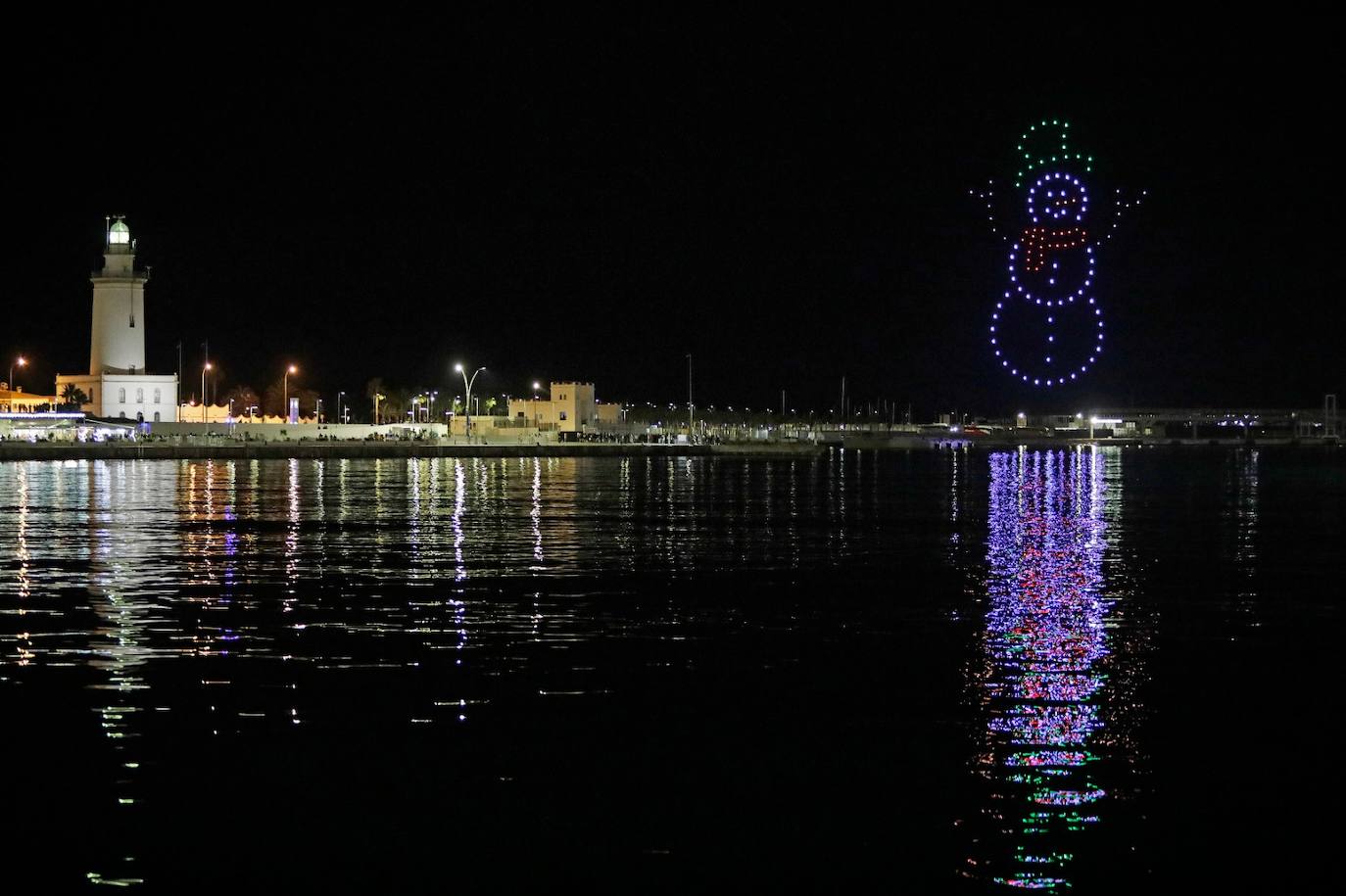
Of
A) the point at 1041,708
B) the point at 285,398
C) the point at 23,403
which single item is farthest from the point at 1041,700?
the point at 285,398

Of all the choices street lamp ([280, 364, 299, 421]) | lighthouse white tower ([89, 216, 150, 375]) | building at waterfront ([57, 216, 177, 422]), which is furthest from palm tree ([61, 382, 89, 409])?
street lamp ([280, 364, 299, 421])

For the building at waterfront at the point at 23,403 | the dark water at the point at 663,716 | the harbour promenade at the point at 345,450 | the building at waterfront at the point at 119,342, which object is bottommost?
the dark water at the point at 663,716

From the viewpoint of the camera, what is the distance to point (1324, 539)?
2870 cm

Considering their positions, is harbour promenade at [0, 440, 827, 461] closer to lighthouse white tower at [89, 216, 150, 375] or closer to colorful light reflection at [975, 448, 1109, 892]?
lighthouse white tower at [89, 216, 150, 375]

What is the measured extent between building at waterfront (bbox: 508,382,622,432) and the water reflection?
84.1 m

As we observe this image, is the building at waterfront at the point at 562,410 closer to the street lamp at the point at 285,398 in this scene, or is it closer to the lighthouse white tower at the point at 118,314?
the street lamp at the point at 285,398

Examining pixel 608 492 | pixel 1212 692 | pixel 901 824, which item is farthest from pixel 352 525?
pixel 901 824

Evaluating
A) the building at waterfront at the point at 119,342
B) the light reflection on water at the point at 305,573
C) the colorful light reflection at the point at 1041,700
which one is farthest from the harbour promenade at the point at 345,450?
the colorful light reflection at the point at 1041,700

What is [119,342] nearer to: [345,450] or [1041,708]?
[345,450]

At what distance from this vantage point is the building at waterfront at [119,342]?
258ft

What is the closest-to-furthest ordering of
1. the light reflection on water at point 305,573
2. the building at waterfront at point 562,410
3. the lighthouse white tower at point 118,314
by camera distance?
the light reflection on water at point 305,573 → the lighthouse white tower at point 118,314 → the building at waterfront at point 562,410

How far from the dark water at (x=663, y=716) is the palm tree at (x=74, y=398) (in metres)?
58.5

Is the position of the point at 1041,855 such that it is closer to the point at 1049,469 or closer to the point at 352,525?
the point at 352,525

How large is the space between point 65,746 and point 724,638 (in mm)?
6836
